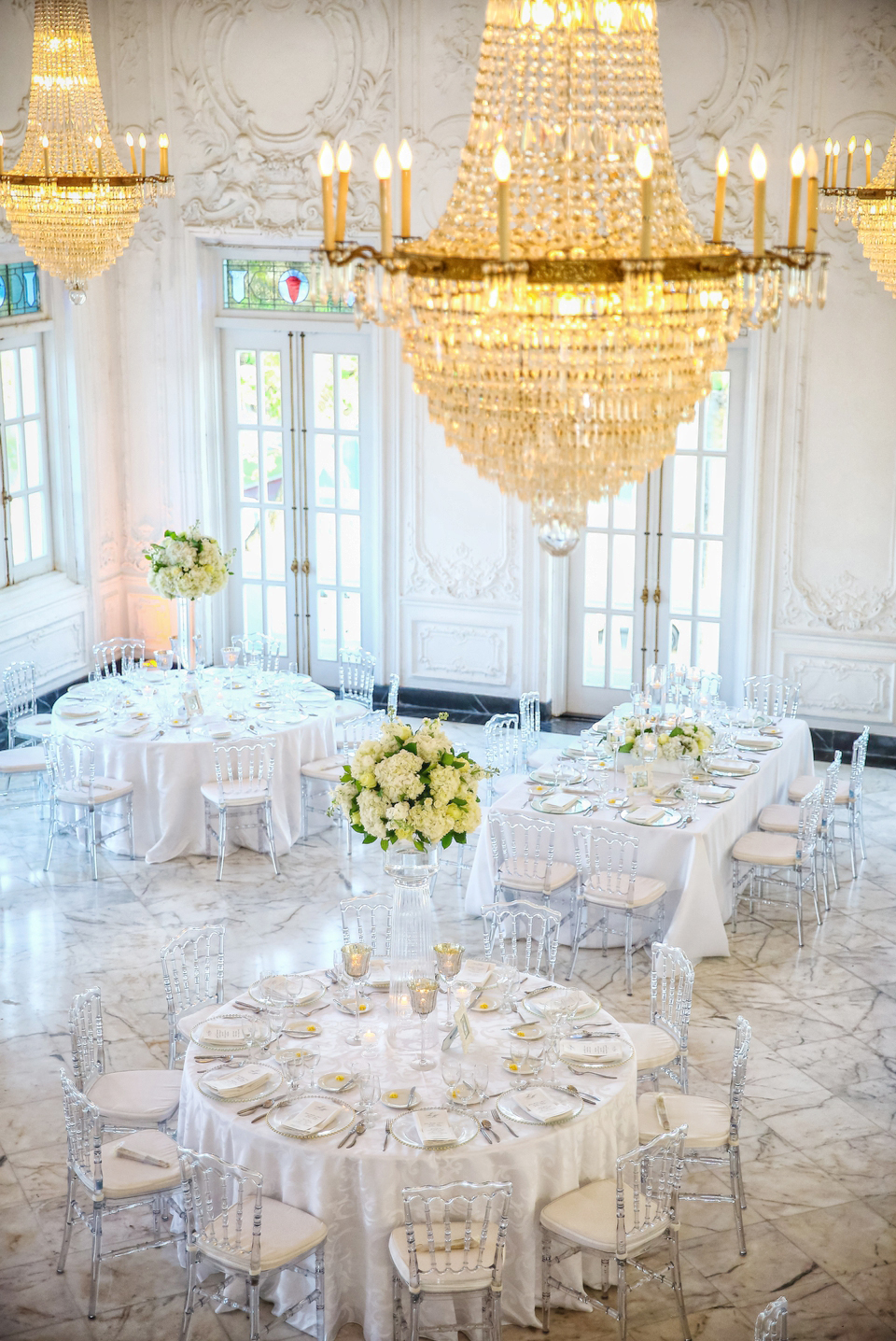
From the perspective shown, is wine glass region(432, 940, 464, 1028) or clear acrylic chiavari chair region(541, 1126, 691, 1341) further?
wine glass region(432, 940, 464, 1028)

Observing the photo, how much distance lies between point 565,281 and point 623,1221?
2.95m

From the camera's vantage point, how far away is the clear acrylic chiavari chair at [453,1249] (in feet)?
15.3

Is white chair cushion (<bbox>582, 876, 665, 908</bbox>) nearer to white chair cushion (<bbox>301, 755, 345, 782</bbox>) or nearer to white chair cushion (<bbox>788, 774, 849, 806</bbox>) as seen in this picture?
white chair cushion (<bbox>788, 774, 849, 806</bbox>)

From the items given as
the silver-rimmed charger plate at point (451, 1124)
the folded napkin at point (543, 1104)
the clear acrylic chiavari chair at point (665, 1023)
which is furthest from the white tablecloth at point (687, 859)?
the silver-rimmed charger plate at point (451, 1124)

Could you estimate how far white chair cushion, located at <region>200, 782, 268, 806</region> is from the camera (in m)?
8.94

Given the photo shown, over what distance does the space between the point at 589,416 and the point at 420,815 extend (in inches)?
83.3

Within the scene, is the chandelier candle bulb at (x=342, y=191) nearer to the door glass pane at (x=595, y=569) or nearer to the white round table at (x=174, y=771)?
the white round table at (x=174, y=771)

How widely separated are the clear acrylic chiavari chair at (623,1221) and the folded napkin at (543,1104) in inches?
10.6

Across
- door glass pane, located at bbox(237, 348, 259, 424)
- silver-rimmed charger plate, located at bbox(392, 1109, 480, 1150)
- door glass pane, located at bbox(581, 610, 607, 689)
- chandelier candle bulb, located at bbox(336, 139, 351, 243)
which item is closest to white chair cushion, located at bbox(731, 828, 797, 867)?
door glass pane, located at bbox(581, 610, 607, 689)

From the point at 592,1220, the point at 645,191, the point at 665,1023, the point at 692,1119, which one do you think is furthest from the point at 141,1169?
the point at 645,191

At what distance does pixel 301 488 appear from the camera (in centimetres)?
1198

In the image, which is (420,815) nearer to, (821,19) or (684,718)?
(684,718)

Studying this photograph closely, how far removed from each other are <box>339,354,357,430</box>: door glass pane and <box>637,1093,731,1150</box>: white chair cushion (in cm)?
708

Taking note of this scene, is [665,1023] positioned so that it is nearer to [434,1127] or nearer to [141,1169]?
[434,1127]
